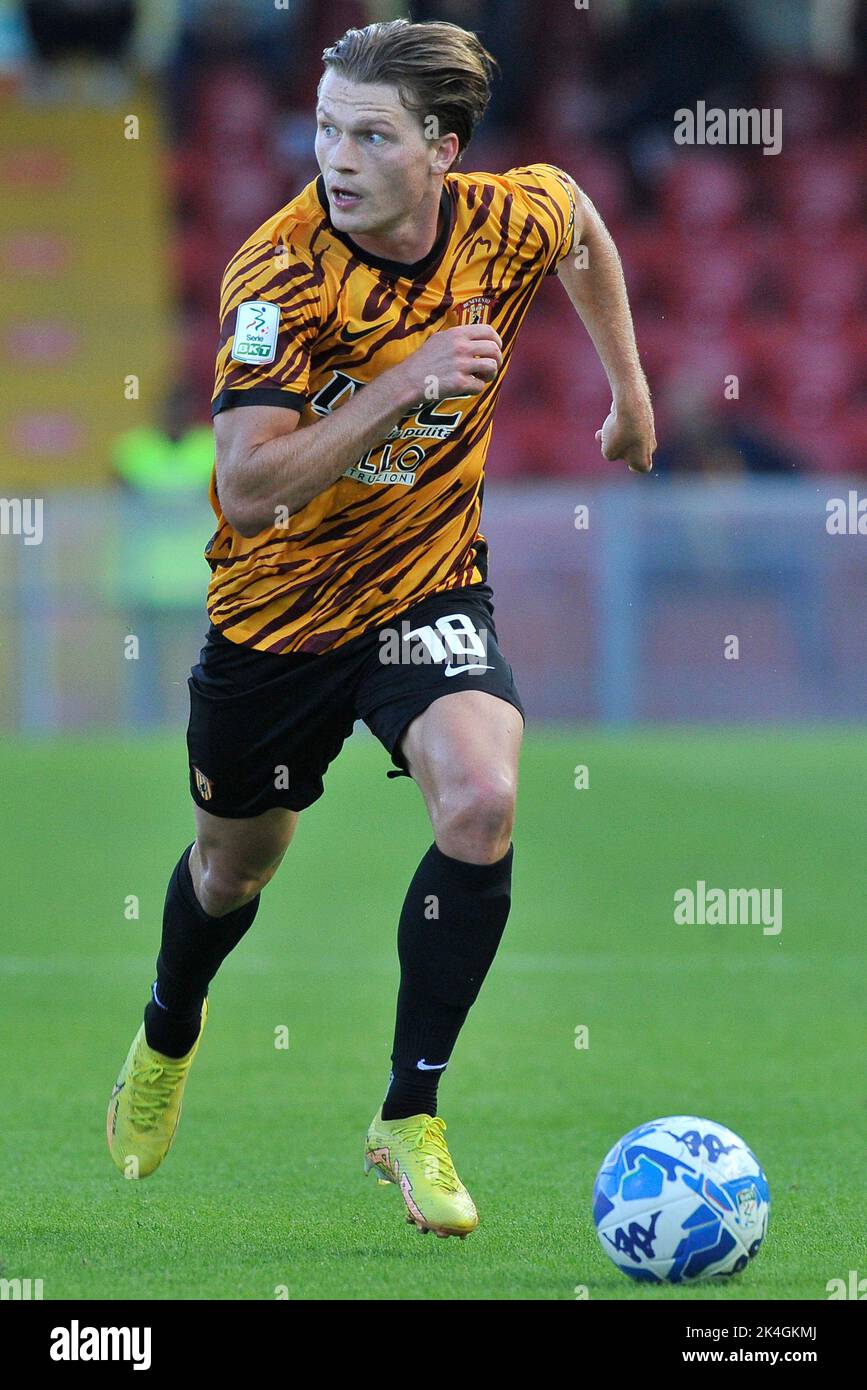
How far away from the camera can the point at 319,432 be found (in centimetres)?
A: 388

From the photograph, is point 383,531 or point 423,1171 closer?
point 423,1171

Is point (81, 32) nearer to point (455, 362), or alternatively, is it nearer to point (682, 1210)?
point (455, 362)

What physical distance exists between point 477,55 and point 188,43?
15550 mm

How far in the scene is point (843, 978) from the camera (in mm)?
6809

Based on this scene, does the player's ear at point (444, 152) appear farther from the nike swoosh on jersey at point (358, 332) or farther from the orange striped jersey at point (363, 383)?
the nike swoosh on jersey at point (358, 332)

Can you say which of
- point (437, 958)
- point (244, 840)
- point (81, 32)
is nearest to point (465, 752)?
point (437, 958)

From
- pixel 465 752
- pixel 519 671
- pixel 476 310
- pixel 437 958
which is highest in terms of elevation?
pixel 519 671

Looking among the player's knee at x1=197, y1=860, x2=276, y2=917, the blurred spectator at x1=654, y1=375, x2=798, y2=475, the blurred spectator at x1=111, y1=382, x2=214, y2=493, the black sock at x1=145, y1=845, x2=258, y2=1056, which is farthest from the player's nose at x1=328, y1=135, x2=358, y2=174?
the blurred spectator at x1=111, y1=382, x2=214, y2=493

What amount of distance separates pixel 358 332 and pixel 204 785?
104 centimetres

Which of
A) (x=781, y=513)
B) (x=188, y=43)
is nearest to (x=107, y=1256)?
(x=781, y=513)

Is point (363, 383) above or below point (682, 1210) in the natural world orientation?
above

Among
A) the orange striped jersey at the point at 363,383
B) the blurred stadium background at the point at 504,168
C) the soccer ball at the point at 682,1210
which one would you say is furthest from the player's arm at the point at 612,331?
the blurred stadium background at the point at 504,168

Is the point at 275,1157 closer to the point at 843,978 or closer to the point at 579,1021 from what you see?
the point at 579,1021

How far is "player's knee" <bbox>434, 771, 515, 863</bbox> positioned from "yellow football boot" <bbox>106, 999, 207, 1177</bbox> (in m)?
1.06
